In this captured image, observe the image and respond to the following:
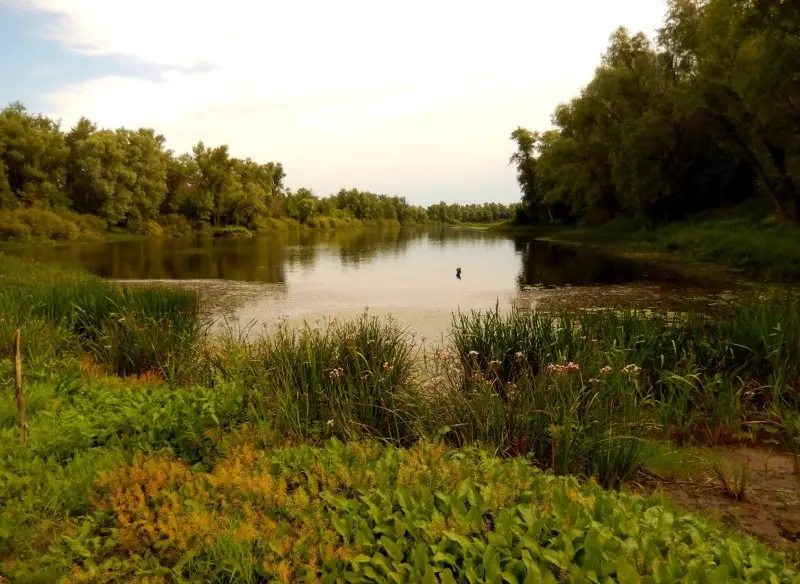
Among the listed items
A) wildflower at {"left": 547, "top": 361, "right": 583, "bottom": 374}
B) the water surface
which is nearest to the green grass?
the water surface

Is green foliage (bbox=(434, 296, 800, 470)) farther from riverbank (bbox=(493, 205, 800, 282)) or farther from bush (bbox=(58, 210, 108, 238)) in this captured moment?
bush (bbox=(58, 210, 108, 238))

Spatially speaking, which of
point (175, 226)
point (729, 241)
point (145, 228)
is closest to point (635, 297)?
point (729, 241)

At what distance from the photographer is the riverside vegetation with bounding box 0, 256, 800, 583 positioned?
2.82 m

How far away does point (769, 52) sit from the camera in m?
20.5

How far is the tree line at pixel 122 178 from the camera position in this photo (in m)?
50.6

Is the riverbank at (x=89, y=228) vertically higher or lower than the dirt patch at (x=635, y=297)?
higher

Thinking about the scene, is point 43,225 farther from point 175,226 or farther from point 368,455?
point 368,455

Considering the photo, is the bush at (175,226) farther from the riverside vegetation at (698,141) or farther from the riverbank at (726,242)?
the riverbank at (726,242)

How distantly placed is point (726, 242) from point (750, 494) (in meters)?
25.1

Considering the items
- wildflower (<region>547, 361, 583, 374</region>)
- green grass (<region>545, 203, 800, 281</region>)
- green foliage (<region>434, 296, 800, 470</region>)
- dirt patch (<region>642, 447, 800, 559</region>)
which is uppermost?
green grass (<region>545, 203, 800, 281</region>)

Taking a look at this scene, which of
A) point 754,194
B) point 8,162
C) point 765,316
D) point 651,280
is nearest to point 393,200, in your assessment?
point 8,162

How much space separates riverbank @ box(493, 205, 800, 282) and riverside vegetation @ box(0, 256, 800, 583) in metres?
15.4

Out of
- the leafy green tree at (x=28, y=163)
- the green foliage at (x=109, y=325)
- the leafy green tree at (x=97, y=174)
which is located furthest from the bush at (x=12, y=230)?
the green foliage at (x=109, y=325)

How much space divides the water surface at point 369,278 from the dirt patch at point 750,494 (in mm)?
7215
